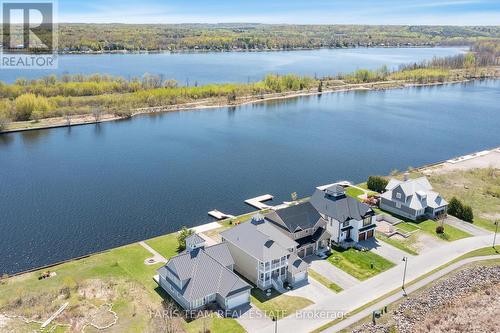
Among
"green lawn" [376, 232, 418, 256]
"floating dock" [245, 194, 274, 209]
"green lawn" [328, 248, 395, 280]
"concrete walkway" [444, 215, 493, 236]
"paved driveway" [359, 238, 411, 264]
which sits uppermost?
"concrete walkway" [444, 215, 493, 236]

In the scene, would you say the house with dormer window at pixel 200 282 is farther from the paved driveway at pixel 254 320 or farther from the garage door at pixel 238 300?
Answer: the paved driveway at pixel 254 320

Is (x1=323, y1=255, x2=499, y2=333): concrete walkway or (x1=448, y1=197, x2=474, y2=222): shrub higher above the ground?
(x1=448, y1=197, x2=474, y2=222): shrub

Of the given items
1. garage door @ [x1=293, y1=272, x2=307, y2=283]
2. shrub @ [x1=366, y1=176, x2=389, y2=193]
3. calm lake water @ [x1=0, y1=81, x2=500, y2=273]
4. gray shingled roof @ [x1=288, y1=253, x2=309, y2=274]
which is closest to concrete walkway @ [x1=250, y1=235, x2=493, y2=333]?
garage door @ [x1=293, y1=272, x2=307, y2=283]

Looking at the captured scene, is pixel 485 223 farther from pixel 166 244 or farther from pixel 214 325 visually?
pixel 166 244

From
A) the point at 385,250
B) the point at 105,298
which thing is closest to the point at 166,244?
the point at 105,298

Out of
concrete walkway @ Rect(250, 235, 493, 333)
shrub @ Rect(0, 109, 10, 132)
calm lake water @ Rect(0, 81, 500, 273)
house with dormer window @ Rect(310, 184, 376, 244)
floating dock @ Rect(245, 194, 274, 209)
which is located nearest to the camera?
concrete walkway @ Rect(250, 235, 493, 333)

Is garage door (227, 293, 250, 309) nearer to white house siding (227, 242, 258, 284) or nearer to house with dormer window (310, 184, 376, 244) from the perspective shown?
white house siding (227, 242, 258, 284)

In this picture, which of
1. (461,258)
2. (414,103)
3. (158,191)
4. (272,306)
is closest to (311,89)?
(414,103)

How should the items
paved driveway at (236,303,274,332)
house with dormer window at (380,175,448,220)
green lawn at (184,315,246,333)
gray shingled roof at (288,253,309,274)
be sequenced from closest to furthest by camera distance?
1. green lawn at (184,315,246,333)
2. paved driveway at (236,303,274,332)
3. gray shingled roof at (288,253,309,274)
4. house with dormer window at (380,175,448,220)

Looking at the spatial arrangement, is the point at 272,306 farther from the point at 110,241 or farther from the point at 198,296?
the point at 110,241
